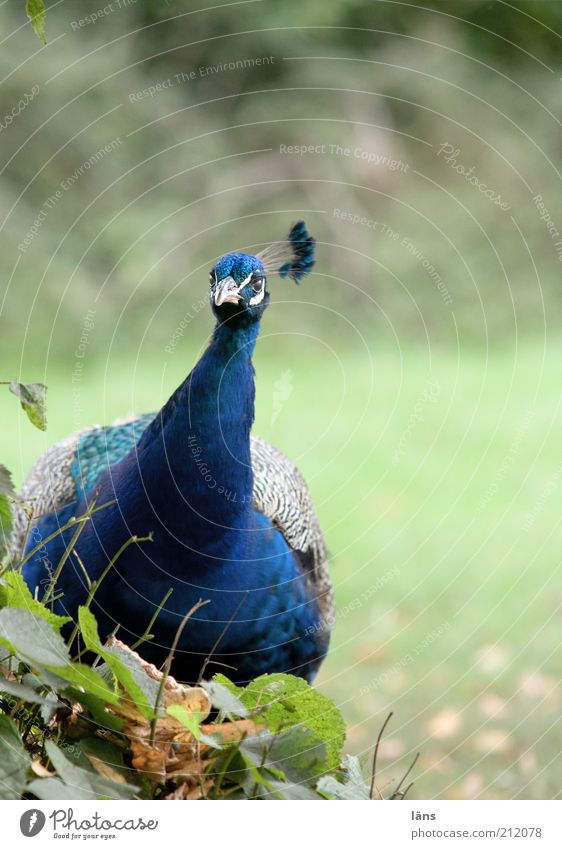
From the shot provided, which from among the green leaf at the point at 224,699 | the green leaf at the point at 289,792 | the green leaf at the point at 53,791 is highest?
the green leaf at the point at 224,699

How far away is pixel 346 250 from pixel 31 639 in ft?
27.4

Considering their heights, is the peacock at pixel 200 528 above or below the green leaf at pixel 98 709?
above

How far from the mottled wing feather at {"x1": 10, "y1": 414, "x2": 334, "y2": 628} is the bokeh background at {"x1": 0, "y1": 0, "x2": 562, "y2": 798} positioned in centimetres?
165

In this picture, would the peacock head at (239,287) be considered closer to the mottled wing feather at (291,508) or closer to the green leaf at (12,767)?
the mottled wing feather at (291,508)

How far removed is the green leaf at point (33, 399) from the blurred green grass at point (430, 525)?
2.60 metres

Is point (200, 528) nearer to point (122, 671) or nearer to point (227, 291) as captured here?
point (227, 291)

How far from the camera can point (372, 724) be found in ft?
15.5

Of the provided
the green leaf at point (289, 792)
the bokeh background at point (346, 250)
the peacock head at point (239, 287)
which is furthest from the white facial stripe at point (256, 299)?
the bokeh background at point (346, 250)

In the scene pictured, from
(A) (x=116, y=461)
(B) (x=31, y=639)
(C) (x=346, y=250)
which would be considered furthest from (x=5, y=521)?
(C) (x=346, y=250)

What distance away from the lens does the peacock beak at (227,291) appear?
2.81 metres

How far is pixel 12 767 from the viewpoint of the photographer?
158 cm
